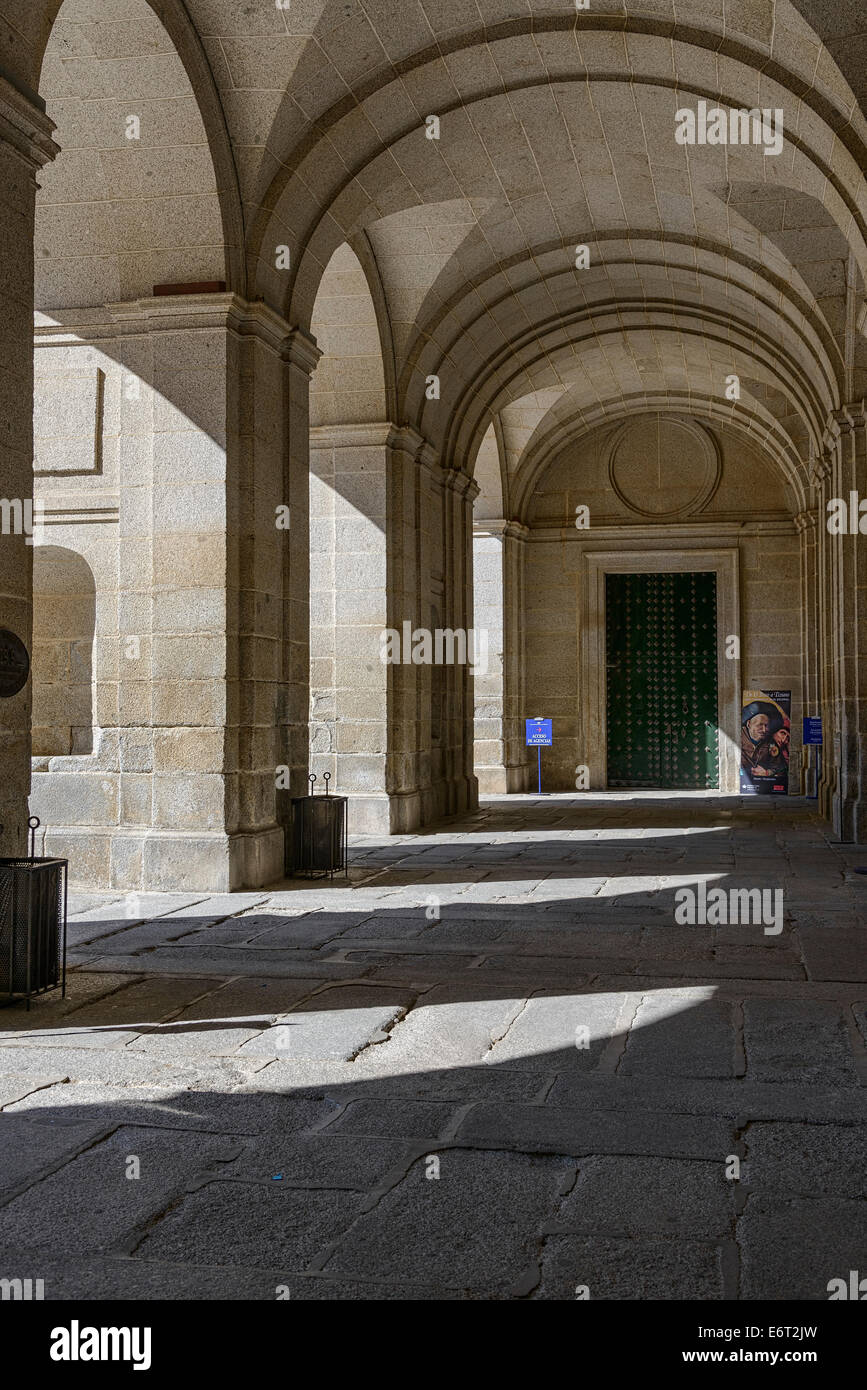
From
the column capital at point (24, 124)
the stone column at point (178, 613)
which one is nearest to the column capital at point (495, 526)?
the stone column at point (178, 613)

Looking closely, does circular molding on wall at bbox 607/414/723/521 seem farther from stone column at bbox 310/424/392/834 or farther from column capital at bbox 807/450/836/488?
stone column at bbox 310/424/392/834

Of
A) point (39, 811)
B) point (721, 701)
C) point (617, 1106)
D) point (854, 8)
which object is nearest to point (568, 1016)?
point (617, 1106)

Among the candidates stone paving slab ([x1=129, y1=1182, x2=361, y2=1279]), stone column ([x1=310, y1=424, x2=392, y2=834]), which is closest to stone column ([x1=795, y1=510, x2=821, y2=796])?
stone column ([x1=310, y1=424, x2=392, y2=834])

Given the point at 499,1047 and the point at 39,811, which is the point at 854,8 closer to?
the point at 499,1047

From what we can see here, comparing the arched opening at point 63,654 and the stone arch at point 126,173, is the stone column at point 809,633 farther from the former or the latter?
the stone arch at point 126,173

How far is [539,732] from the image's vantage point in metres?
21.2

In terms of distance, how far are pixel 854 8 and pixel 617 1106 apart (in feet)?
23.6

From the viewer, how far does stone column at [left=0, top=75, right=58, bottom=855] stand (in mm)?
5973

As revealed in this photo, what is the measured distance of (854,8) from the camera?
26.6 ft

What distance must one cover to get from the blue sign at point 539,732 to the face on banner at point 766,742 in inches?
129

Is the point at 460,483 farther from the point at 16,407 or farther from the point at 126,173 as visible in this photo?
the point at 16,407

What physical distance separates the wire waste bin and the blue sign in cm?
1560

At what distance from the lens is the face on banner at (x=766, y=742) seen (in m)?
21.1
